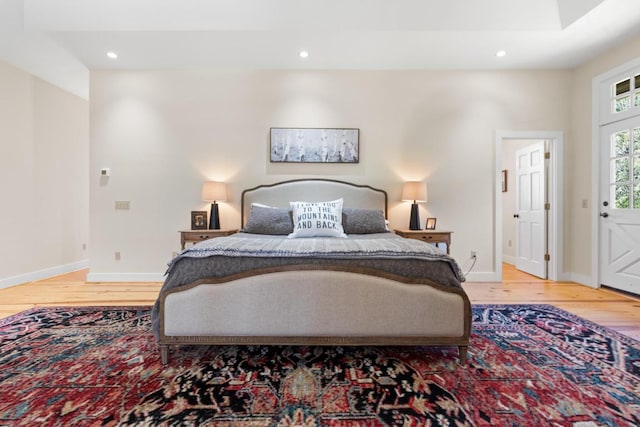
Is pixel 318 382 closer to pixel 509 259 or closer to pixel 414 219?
pixel 414 219

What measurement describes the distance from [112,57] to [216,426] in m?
4.18

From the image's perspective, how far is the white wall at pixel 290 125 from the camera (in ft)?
12.7

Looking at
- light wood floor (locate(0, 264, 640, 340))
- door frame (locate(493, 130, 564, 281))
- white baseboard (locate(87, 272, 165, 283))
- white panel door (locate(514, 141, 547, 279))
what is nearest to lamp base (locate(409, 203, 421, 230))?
light wood floor (locate(0, 264, 640, 340))

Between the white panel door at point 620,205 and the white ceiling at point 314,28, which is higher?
the white ceiling at point 314,28

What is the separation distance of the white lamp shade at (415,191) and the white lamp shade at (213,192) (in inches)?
90.5

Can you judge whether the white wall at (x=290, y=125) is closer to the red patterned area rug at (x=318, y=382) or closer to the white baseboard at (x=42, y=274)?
the white baseboard at (x=42, y=274)

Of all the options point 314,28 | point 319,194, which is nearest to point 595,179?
point 319,194

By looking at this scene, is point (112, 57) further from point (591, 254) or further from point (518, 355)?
point (591, 254)

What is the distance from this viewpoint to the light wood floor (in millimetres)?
2689

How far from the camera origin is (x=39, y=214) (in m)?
4.02

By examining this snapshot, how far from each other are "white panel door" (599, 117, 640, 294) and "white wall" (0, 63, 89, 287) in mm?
7213

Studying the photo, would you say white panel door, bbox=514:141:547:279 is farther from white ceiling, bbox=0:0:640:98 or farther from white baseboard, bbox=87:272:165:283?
white baseboard, bbox=87:272:165:283

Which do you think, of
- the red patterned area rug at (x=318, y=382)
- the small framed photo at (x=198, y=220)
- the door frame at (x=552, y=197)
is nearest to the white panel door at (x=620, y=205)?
the door frame at (x=552, y=197)

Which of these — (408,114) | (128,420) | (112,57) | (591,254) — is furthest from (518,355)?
(112,57)
